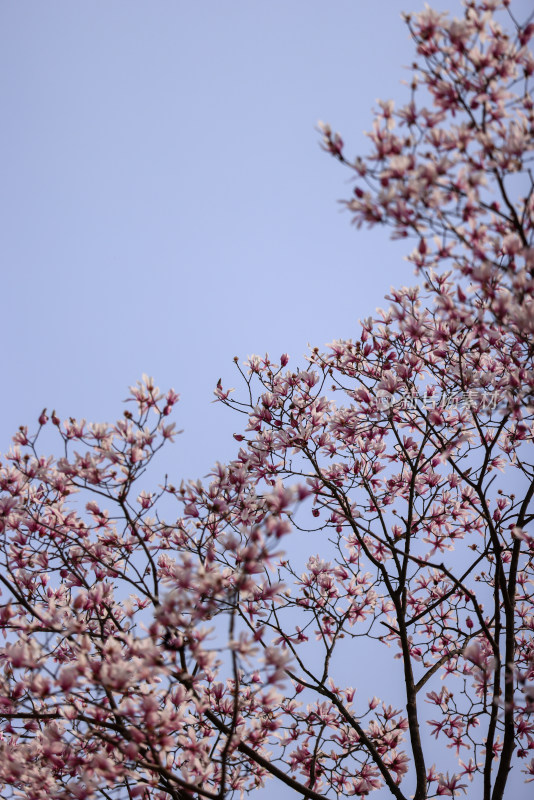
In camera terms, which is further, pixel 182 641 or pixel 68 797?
pixel 68 797

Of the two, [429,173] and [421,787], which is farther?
[421,787]

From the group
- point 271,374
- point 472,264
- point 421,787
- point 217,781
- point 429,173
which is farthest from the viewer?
point 271,374

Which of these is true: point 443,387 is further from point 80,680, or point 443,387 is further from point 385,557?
point 80,680

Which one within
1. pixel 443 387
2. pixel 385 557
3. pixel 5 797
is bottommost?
pixel 5 797

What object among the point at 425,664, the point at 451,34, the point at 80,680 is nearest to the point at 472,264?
the point at 451,34

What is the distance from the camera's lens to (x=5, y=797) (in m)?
2.80

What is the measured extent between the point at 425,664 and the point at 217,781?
1.55m

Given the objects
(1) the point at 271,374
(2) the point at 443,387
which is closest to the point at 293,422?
(1) the point at 271,374

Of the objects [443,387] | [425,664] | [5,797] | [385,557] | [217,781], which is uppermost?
[443,387]

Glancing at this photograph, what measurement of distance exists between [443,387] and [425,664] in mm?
1911

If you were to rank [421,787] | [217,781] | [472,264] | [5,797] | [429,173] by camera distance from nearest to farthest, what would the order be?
[429,173] < [472,264] < [5,797] < [421,787] < [217,781]

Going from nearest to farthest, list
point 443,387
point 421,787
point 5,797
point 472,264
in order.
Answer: point 472,264, point 5,797, point 421,787, point 443,387

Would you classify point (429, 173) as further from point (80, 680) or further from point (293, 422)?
point (80, 680)

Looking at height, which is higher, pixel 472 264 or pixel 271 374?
pixel 271 374
